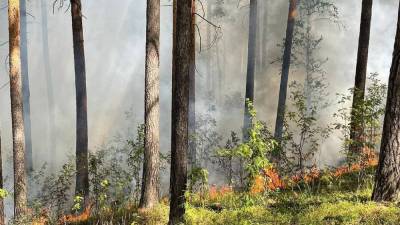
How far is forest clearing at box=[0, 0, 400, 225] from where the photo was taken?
760 centimetres

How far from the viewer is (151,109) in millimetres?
9492

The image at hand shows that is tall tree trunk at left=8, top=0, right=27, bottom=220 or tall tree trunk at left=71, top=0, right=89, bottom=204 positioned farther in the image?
tall tree trunk at left=71, top=0, right=89, bottom=204

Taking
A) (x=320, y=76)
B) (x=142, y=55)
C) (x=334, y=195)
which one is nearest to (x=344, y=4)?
(x=320, y=76)

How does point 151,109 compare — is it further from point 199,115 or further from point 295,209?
point 199,115

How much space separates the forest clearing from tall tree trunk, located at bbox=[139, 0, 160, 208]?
1.2 inches

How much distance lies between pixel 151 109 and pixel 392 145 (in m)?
5.10

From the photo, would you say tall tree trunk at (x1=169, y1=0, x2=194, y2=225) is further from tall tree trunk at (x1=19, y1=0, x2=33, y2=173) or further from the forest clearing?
tall tree trunk at (x1=19, y1=0, x2=33, y2=173)

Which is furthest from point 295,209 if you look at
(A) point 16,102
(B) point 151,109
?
(A) point 16,102

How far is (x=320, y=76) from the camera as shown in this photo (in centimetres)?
3047

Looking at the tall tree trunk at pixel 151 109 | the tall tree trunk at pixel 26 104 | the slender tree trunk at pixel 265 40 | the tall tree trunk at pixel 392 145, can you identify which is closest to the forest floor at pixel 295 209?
the tall tree trunk at pixel 392 145

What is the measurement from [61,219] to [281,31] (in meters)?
29.4

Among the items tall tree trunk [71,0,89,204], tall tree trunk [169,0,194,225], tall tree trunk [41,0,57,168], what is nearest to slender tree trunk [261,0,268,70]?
tall tree trunk [41,0,57,168]

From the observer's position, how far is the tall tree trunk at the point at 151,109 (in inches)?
373

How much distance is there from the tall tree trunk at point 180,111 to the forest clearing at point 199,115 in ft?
0.08
